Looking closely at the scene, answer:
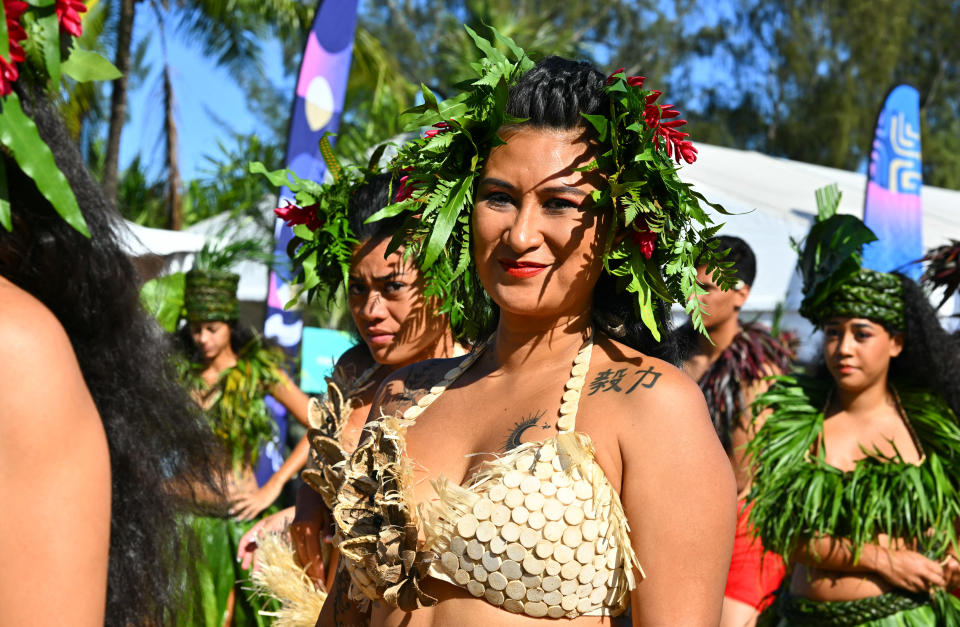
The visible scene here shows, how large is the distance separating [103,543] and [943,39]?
107ft

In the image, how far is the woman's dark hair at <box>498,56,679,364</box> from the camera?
2.12 metres

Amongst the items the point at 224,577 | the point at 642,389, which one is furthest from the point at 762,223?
the point at 642,389

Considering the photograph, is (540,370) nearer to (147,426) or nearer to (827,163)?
(147,426)

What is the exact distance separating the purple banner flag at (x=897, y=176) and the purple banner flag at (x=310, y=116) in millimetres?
3463

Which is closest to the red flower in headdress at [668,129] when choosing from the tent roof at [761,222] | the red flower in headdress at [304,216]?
the red flower in headdress at [304,216]

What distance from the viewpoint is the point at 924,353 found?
4438 mm

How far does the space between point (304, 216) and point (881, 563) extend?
265 cm

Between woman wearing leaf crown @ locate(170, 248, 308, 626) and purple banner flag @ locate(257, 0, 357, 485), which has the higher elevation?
purple banner flag @ locate(257, 0, 357, 485)

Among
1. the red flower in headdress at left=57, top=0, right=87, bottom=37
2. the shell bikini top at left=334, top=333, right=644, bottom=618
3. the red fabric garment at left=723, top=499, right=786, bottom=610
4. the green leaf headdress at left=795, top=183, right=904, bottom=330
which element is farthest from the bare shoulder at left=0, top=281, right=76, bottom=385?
the red fabric garment at left=723, top=499, right=786, bottom=610

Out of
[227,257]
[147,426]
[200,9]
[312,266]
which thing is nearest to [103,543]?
[147,426]

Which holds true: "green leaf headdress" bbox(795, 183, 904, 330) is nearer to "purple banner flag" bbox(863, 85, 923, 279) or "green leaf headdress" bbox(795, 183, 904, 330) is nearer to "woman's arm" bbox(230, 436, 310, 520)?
"purple banner flag" bbox(863, 85, 923, 279)

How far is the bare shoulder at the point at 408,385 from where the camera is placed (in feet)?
7.91

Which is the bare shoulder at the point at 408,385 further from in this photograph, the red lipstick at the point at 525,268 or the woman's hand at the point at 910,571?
the woman's hand at the point at 910,571

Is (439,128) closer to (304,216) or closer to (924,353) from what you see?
(304,216)
